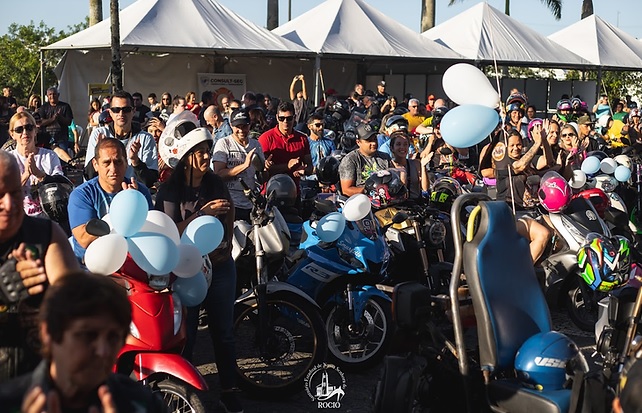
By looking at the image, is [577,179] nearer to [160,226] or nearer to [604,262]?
[604,262]

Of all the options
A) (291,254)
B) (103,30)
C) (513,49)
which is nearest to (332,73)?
(513,49)

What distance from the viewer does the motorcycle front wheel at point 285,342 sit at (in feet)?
19.2

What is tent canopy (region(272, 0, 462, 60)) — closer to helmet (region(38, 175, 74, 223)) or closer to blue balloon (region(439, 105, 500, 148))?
helmet (region(38, 175, 74, 223))

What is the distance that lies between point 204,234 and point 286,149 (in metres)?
4.28

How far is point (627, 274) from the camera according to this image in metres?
6.89

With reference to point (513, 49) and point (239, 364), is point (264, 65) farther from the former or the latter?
point (239, 364)

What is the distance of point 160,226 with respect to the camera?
4598 millimetres

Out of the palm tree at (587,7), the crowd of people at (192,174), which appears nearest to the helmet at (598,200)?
the crowd of people at (192,174)

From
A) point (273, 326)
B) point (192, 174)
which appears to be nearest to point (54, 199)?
point (192, 174)

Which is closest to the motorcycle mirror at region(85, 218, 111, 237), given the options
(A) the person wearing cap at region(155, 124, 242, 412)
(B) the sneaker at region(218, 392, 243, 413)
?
(A) the person wearing cap at region(155, 124, 242, 412)

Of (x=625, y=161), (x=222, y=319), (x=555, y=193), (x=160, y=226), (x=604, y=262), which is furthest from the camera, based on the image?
(x=625, y=161)

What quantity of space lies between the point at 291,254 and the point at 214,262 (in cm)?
139

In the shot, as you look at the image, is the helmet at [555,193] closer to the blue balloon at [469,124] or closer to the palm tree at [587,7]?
the blue balloon at [469,124]
